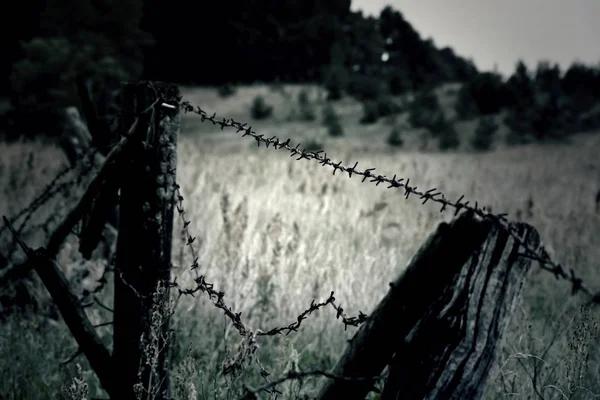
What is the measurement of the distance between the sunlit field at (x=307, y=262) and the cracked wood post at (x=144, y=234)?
19cm

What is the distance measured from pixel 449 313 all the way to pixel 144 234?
1.04 metres

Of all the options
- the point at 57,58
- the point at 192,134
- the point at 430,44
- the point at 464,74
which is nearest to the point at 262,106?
the point at 192,134

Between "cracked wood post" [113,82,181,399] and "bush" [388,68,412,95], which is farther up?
"bush" [388,68,412,95]

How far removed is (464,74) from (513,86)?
17.0 meters

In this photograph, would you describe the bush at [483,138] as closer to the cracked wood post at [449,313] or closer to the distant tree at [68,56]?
the distant tree at [68,56]

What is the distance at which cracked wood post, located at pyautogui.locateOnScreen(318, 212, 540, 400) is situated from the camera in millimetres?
921

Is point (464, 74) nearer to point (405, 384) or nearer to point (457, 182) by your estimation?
point (457, 182)

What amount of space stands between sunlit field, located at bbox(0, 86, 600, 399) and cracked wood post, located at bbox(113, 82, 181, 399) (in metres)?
0.19

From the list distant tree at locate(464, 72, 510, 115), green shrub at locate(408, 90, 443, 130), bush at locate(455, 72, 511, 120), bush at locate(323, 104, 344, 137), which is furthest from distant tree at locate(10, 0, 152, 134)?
distant tree at locate(464, 72, 510, 115)

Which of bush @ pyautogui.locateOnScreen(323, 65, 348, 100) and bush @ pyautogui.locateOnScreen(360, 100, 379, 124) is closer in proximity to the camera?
bush @ pyautogui.locateOnScreen(360, 100, 379, 124)

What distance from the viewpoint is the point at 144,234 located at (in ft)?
4.96

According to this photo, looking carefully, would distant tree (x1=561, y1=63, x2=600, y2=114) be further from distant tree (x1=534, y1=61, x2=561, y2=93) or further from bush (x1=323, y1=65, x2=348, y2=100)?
bush (x1=323, y1=65, x2=348, y2=100)

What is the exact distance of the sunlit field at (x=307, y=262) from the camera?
81.5 inches

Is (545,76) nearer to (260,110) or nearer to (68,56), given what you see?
(260,110)
